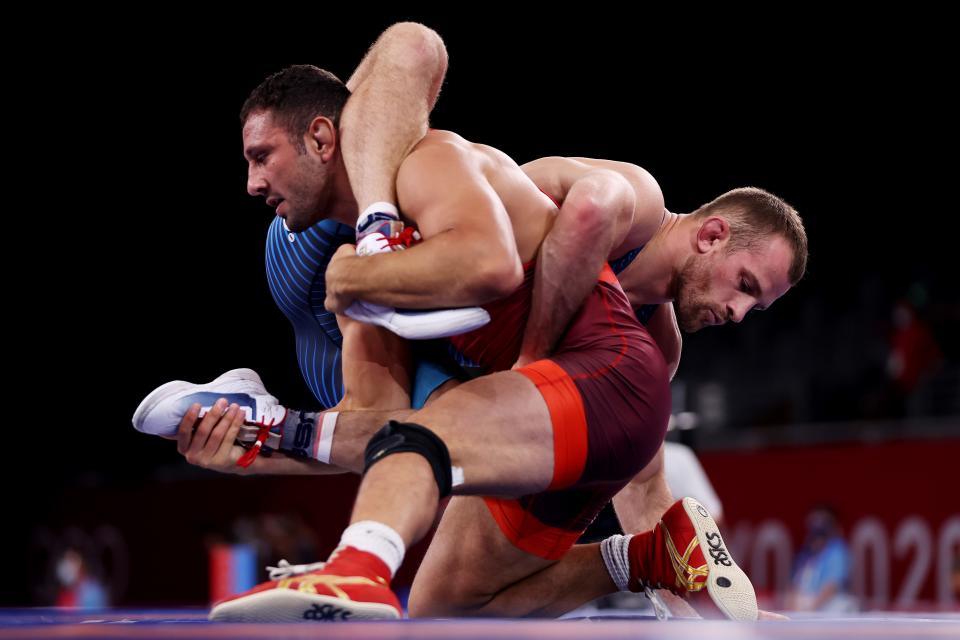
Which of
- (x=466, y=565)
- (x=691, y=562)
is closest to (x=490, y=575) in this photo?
(x=466, y=565)

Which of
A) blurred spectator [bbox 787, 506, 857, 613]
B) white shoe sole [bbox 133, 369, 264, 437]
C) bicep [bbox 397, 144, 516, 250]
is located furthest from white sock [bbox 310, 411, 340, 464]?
blurred spectator [bbox 787, 506, 857, 613]

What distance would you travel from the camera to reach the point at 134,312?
13297 millimetres

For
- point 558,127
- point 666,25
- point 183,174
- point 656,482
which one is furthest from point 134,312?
point 656,482

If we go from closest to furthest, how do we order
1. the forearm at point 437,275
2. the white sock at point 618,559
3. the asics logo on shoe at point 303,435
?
the forearm at point 437,275
the asics logo on shoe at point 303,435
the white sock at point 618,559

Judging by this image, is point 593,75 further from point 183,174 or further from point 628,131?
point 183,174

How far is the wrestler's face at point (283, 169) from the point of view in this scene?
2.47 metres

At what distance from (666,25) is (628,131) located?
3.94ft

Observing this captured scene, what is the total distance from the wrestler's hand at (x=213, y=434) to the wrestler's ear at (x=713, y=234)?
122 centimetres

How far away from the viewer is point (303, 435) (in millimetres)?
2379

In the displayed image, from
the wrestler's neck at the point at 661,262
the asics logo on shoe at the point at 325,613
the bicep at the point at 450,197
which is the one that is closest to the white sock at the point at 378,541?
the asics logo on shoe at the point at 325,613

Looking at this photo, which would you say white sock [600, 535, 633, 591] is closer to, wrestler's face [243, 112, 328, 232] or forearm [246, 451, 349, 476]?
forearm [246, 451, 349, 476]

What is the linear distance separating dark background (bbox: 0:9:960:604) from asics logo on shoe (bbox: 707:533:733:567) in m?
5.84

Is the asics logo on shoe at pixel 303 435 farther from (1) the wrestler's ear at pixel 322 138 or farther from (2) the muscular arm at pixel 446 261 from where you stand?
(1) the wrestler's ear at pixel 322 138

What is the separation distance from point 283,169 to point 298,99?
16 cm
